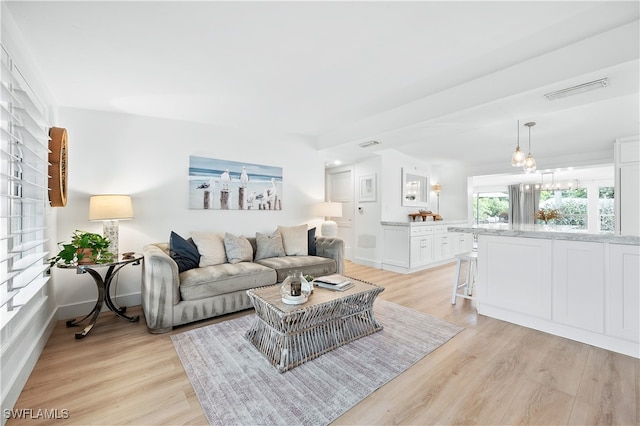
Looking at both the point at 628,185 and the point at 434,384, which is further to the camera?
the point at 628,185

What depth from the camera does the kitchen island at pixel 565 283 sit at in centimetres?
209

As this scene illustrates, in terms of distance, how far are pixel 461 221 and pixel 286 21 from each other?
18.5 feet

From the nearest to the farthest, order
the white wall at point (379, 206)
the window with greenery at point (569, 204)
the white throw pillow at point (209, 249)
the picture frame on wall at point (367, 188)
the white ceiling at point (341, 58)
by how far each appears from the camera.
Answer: the white ceiling at point (341, 58) → the white throw pillow at point (209, 249) → the white wall at point (379, 206) → the picture frame on wall at point (367, 188) → the window with greenery at point (569, 204)

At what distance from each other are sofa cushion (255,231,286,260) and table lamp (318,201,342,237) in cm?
108

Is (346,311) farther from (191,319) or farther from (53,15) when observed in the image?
(53,15)

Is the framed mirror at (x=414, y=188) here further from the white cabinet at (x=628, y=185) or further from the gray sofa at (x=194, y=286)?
the gray sofa at (x=194, y=286)

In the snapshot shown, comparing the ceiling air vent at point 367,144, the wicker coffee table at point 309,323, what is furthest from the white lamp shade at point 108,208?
the ceiling air vent at point 367,144

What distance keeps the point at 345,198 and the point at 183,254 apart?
3.65 metres

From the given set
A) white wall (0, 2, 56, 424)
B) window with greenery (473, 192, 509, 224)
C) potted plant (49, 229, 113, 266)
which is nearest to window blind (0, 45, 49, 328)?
white wall (0, 2, 56, 424)

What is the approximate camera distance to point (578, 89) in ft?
7.28

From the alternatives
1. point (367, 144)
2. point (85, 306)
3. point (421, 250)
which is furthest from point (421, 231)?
point (85, 306)

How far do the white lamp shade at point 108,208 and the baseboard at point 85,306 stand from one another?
3.24 ft

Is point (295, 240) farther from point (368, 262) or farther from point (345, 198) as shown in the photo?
point (345, 198)

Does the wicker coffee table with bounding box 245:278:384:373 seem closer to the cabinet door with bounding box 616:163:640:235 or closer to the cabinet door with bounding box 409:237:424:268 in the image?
the cabinet door with bounding box 409:237:424:268
